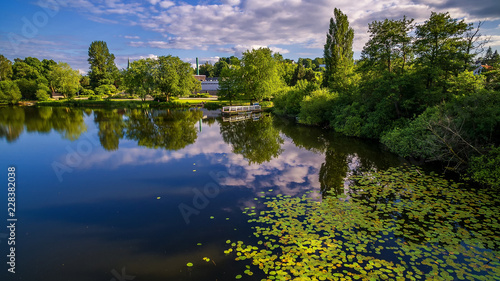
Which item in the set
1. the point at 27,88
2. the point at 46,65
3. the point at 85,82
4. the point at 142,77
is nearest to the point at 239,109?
the point at 142,77

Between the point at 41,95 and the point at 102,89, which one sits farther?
the point at 102,89

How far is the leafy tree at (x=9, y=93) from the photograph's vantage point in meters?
53.9

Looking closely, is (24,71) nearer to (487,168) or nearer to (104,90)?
(104,90)

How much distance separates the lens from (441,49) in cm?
1680

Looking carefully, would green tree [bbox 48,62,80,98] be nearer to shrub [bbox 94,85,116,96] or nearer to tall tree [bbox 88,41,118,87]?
shrub [bbox 94,85,116,96]

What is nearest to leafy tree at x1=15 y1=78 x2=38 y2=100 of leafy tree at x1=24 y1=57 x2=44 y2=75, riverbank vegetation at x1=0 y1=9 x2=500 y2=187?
leafy tree at x1=24 y1=57 x2=44 y2=75

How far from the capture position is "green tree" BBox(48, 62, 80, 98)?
59.2 meters

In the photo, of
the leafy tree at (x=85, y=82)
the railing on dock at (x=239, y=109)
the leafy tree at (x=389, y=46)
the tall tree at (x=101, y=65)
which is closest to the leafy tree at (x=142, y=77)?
the railing on dock at (x=239, y=109)

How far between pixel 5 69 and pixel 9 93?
18816mm

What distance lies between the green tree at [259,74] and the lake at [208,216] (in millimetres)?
35295

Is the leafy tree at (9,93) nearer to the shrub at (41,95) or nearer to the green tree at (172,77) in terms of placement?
the shrub at (41,95)

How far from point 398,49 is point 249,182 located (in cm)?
1762

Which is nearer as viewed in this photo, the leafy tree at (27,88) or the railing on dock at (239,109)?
the railing on dock at (239,109)

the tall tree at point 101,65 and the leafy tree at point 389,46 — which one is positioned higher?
the tall tree at point 101,65
